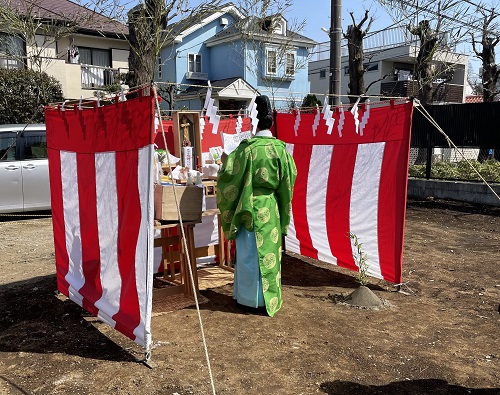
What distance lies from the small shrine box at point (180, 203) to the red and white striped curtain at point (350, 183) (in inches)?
71.6

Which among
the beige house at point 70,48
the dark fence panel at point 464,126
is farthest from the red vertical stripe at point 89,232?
the beige house at point 70,48

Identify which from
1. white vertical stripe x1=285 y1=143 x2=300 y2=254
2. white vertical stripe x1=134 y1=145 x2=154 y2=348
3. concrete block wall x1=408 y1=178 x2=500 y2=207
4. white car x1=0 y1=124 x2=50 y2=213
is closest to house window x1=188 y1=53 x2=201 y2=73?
concrete block wall x1=408 y1=178 x2=500 y2=207

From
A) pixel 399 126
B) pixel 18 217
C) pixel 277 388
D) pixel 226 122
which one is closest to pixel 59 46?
pixel 18 217

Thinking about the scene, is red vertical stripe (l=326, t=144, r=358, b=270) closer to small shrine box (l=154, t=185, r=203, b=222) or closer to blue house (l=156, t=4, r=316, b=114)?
small shrine box (l=154, t=185, r=203, b=222)

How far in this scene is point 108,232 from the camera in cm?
356

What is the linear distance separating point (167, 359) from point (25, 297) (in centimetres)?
214

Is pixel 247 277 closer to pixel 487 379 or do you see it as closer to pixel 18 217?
pixel 487 379

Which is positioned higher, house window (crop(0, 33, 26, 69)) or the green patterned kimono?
house window (crop(0, 33, 26, 69))

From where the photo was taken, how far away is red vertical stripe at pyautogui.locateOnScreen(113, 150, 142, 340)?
322 centimetres

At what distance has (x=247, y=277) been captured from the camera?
416 cm

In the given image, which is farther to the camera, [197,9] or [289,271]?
[197,9]

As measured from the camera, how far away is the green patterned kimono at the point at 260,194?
4.04 metres

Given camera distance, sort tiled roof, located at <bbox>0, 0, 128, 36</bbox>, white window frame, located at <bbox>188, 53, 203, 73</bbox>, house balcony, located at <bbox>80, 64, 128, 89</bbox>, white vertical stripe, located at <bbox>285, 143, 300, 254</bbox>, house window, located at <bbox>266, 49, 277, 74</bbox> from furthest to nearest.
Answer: white window frame, located at <bbox>188, 53, 203, 73</bbox>
house window, located at <bbox>266, 49, 277, 74</bbox>
house balcony, located at <bbox>80, 64, 128, 89</bbox>
tiled roof, located at <bbox>0, 0, 128, 36</bbox>
white vertical stripe, located at <bbox>285, 143, 300, 254</bbox>

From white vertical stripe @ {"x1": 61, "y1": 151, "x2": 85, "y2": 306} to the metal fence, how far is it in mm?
8331
